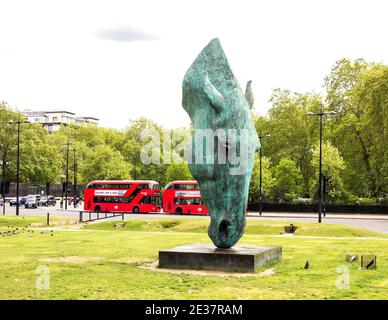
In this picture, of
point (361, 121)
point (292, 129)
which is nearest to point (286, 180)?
point (292, 129)

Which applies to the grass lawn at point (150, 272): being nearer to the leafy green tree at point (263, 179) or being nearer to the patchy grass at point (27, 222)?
the patchy grass at point (27, 222)

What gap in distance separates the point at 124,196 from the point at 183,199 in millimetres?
5267

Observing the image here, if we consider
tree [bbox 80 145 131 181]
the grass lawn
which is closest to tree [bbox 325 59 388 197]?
the grass lawn

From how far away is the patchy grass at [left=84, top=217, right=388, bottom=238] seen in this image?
2714 centimetres

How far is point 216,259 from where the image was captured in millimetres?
14516

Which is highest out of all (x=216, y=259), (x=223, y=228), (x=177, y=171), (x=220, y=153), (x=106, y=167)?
(x=106, y=167)

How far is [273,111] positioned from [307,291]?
2075 inches

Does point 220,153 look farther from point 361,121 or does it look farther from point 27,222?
point 361,121

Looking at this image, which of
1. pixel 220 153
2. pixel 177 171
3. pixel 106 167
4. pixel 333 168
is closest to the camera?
pixel 220 153

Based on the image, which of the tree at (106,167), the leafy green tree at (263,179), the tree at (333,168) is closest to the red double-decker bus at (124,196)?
the leafy green tree at (263,179)

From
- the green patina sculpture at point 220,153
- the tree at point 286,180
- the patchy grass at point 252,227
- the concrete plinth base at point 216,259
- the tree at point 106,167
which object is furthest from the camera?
the tree at point 106,167

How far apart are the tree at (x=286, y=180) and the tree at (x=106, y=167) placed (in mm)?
23777

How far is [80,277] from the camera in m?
13.1

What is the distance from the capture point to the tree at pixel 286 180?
56.8 metres
